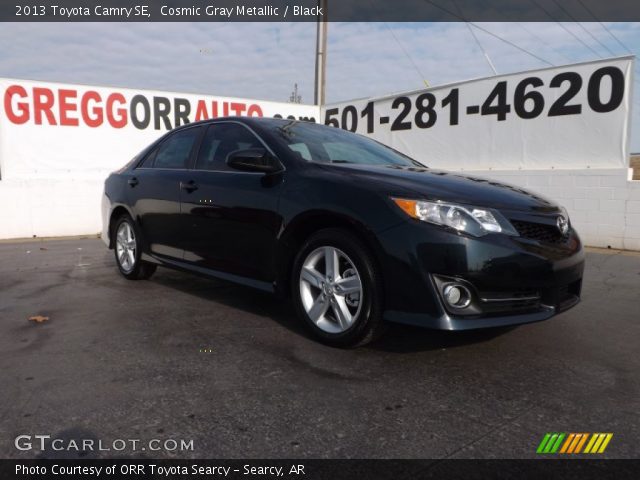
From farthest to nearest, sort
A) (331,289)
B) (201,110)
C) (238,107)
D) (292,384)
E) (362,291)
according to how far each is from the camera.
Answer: (238,107), (201,110), (331,289), (362,291), (292,384)

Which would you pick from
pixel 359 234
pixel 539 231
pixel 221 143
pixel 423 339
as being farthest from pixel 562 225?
pixel 221 143

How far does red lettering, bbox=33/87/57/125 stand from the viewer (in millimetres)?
10125

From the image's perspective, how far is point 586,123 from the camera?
8.20 meters

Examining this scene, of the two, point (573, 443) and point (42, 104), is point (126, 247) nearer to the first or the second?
point (573, 443)

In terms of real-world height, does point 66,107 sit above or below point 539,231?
above

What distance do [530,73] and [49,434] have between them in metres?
8.81

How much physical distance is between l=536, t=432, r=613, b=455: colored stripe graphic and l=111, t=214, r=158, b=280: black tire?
4.09 m

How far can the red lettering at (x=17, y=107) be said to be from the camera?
9812 millimetres

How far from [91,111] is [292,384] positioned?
379 inches

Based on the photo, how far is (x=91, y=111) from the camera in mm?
10773

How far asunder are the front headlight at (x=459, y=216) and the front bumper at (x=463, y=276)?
5 cm

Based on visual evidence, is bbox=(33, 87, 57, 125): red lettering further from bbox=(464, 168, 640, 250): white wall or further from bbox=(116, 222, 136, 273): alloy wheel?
bbox=(464, 168, 640, 250): white wall
